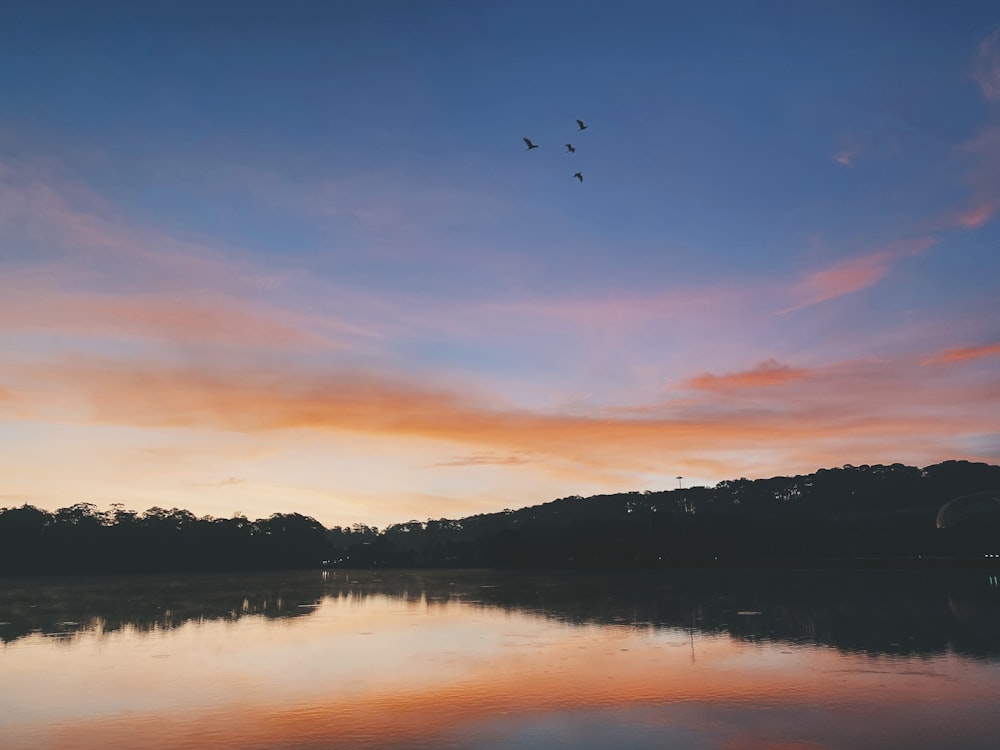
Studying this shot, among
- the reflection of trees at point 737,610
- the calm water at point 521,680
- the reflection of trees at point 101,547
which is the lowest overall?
the calm water at point 521,680

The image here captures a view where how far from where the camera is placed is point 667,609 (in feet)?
161

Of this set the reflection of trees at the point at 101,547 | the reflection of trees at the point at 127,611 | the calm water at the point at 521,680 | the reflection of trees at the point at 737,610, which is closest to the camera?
the calm water at the point at 521,680

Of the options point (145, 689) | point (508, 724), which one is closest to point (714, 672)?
point (508, 724)

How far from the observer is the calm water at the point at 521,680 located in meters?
17.8

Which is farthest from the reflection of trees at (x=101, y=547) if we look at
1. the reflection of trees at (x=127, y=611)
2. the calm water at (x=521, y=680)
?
the calm water at (x=521, y=680)

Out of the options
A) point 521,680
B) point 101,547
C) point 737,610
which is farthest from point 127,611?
point 101,547

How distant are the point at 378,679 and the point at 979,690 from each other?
61.5ft

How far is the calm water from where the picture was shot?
17797 mm

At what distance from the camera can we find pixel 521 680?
80.8 ft

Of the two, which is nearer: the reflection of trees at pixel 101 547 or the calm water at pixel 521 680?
the calm water at pixel 521 680

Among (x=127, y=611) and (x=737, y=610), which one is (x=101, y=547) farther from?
(x=737, y=610)

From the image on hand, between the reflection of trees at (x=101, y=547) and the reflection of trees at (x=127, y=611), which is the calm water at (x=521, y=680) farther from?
the reflection of trees at (x=101, y=547)

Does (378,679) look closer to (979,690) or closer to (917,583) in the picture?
(979,690)

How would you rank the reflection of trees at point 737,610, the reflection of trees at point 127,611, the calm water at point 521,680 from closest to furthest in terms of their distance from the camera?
1. the calm water at point 521,680
2. the reflection of trees at point 737,610
3. the reflection of trees at point 127,611
